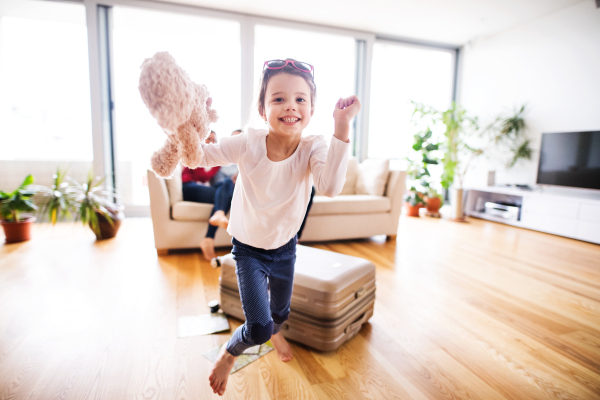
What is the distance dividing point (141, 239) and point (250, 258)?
252 centimetres

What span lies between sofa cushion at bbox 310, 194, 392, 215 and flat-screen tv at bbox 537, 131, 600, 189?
2.25m

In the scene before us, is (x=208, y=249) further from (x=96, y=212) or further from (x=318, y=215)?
(x=96, y=212)

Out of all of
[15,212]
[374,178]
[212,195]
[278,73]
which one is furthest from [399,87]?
[15,212]

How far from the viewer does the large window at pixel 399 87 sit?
510cm

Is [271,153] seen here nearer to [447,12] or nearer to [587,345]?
[587,345]

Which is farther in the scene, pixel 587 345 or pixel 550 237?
pixel 550 237

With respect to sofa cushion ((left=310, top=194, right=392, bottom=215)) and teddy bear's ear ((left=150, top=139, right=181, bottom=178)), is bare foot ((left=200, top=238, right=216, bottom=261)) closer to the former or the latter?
sofa cushion ((left=310, top=194, right=392, bottom=215))

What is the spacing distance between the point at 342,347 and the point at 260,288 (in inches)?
26.5

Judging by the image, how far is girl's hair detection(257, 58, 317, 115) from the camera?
3.01 feet

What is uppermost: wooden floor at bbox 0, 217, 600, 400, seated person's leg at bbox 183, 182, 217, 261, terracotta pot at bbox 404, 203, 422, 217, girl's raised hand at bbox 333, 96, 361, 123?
girl's raised hand at bbox 333, 96, 361, 123

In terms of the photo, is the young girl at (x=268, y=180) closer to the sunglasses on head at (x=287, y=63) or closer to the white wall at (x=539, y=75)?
the sunglasses on head at (x=287, y=63)

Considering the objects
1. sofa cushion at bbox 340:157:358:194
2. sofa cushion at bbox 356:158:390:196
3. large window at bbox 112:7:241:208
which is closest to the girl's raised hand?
sofa cushion at bbox 356:158:390:196

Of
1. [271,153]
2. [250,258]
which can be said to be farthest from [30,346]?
[271,153]

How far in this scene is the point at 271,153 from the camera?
3.17ft
